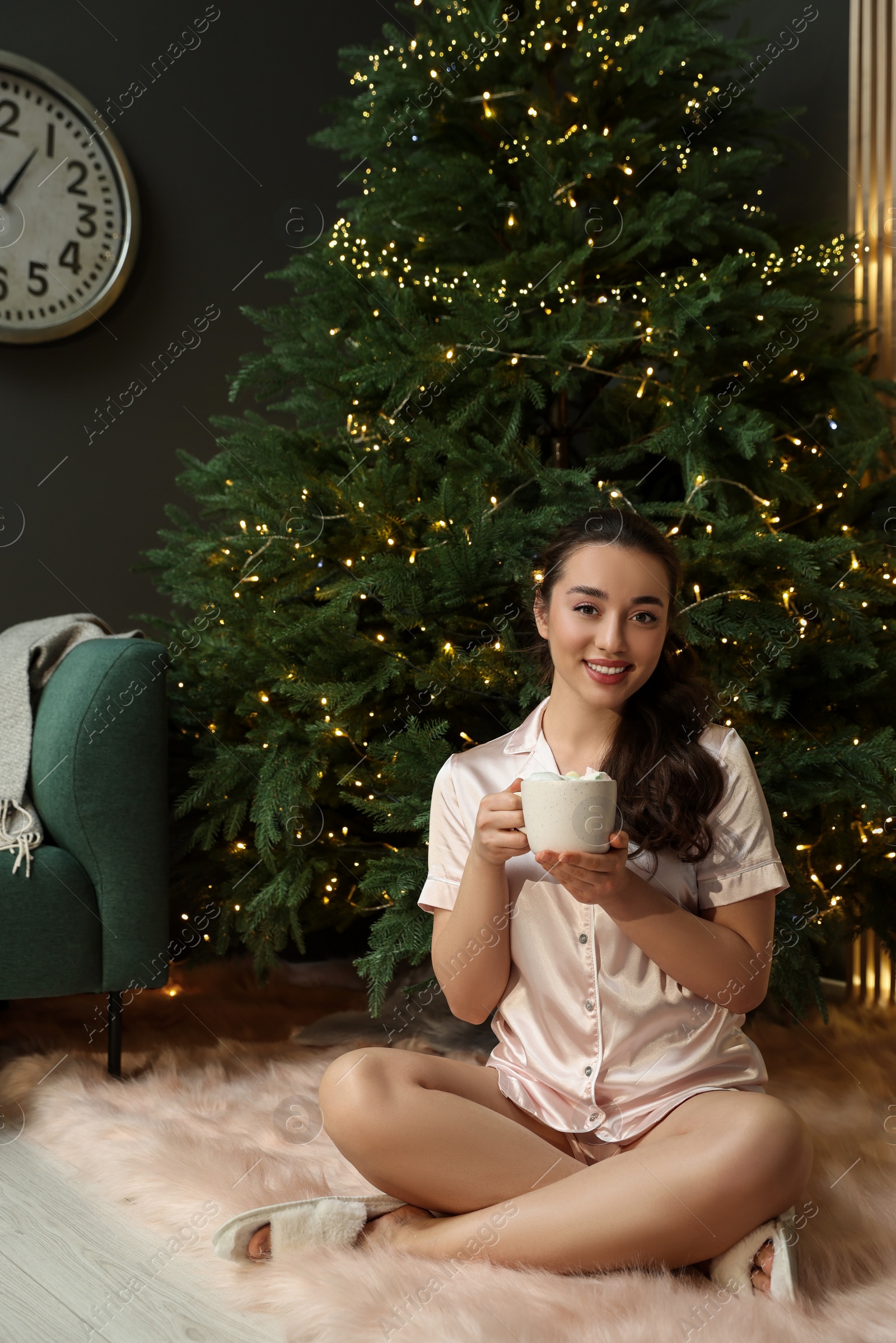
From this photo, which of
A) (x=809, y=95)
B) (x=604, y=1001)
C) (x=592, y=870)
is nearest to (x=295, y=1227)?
(x=604, y=1001)

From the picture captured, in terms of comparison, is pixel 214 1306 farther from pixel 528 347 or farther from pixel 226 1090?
pixel 528 347

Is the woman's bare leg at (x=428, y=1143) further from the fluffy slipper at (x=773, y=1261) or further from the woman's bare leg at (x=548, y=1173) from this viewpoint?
the fluffy slipper at (x=773, y=1261)

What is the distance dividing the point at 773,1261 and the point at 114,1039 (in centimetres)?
110

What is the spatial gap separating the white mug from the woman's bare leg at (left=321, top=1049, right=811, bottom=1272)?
1.00ft

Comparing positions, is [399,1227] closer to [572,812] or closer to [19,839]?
[572,812]

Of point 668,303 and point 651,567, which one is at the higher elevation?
point 668,303

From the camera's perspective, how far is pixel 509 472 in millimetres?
1750

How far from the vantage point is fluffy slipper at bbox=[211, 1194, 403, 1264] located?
3.65ft

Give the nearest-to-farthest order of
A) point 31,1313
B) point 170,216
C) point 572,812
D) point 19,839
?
point 572,812
point 31,1313
point 19,839
point 170,216

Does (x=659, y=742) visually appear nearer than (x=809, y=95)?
Yes

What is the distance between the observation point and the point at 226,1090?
1.65 metres

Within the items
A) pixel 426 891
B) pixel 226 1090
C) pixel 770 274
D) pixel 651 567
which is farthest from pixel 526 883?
pixel 770 274

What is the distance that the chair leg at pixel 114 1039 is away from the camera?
171cm

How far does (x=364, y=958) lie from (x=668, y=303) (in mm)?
1185
